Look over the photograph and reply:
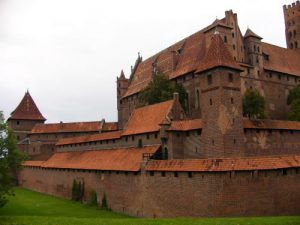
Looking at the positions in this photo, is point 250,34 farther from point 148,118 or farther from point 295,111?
point 148,118

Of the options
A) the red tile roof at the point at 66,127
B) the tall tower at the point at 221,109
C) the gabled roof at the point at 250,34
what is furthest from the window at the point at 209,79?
the red tile roof at the point at 66,127

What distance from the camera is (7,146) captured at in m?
31.5

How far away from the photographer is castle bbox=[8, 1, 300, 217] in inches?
1046

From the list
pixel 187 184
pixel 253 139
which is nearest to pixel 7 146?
pixel 187 184

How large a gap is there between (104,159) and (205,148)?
1335 cm

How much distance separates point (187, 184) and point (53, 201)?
64.0ft

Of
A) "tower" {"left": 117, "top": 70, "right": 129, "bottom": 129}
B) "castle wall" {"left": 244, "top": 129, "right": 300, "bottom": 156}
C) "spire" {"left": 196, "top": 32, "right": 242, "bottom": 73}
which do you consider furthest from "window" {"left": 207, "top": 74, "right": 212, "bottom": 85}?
"tower" {"left": 117, "top": 70, "right": 129, "bottom": 129}

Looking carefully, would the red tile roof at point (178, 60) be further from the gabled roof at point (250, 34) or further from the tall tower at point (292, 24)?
the tall tower at point (292, 24)

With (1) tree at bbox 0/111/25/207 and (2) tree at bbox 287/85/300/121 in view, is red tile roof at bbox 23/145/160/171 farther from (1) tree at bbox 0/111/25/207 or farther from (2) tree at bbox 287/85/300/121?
(2) tree at bbox 287/85/300/121

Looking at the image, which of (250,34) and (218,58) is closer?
(218,58)

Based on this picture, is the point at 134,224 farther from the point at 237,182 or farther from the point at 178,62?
the point at 178,62

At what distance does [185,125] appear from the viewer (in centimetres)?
3300

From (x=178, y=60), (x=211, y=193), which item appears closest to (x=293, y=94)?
(x=178, y=60)

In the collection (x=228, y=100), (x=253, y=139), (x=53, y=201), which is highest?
(x=228, y=100)
